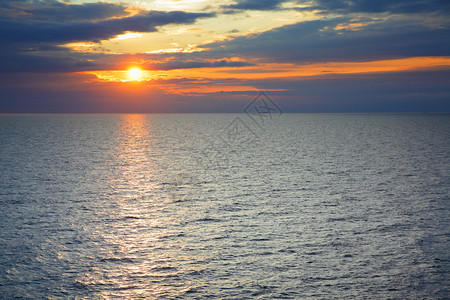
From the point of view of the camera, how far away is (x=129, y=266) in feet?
71.6

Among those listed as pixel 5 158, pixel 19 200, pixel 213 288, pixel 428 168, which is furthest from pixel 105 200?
pixel 428 168

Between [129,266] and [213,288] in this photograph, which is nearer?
[213,288]

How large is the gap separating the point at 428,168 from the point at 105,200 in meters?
49.1

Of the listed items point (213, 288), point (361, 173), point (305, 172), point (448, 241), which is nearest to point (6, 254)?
point (213, 288)

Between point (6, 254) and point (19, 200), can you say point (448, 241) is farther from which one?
point (19, 200)

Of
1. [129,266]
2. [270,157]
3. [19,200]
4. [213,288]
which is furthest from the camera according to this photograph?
[270,157]

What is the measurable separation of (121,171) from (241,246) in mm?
37576

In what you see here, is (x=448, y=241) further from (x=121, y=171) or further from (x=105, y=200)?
(x=121, y=171)

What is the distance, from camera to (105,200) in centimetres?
3844

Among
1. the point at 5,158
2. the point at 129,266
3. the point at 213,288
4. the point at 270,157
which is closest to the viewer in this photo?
the point at 213,288

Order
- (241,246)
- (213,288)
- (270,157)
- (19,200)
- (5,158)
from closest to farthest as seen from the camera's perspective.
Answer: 1. (213,288)
2. (241,246)
3. (19,200)
4. (5,158)
5. (270,157)

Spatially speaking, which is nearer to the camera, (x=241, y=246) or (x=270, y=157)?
(x=241, y=246)

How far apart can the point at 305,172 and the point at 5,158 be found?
182ft

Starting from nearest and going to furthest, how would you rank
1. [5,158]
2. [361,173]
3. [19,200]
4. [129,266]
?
[129,266] → [19,200] → [361,173] → [5,158]
